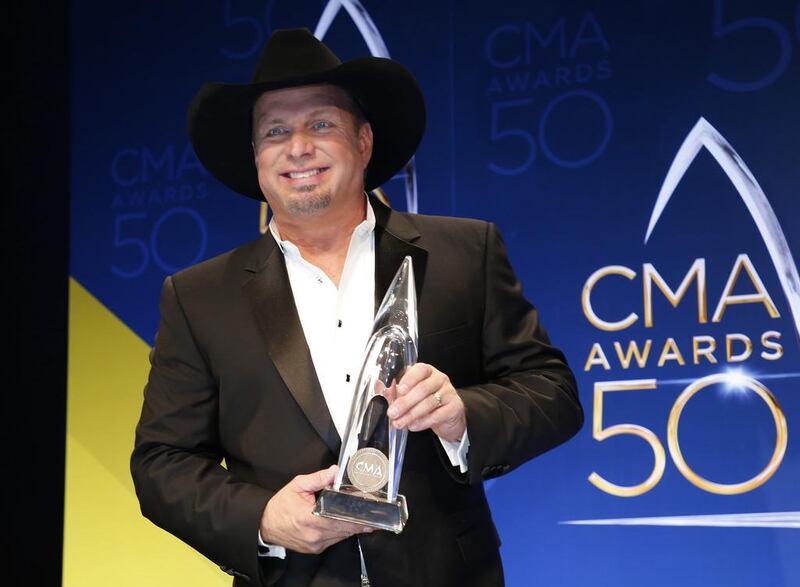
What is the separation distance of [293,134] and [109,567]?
2632 millimetres

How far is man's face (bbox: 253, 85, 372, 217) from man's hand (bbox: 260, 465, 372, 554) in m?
0.64

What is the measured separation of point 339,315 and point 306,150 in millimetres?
351

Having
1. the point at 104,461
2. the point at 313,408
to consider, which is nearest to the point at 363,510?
the point at 313,408

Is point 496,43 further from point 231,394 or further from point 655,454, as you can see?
point 231,394

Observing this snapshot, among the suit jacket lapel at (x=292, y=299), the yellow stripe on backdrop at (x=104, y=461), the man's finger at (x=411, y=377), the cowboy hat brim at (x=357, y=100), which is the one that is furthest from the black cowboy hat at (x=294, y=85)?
the yellow stripe on backdrop at (x=104, y=461)

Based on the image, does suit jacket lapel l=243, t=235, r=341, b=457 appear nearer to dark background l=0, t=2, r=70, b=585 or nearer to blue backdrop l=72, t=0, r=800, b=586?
blue backdrop l=72, t=0, r=800, b=586

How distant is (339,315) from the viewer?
2074 millimetres

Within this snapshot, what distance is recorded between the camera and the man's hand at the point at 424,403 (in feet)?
5.41

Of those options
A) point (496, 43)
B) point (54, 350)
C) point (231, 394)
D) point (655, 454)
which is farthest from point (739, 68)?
point (54, 350)

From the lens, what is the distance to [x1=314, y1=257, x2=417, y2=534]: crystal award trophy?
5.38ft

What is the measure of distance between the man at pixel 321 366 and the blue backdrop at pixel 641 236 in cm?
121

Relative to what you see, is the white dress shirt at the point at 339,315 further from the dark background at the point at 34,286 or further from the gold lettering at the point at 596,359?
the dark background at the point at 34,286

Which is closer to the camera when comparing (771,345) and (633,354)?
(771,345)

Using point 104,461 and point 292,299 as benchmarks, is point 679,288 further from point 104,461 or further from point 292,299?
point 104,461
